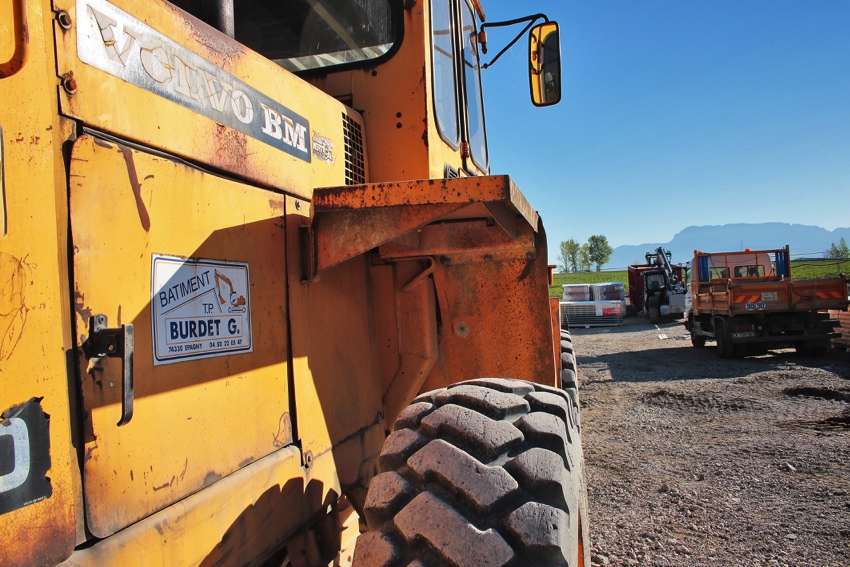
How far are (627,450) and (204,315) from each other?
5270mm

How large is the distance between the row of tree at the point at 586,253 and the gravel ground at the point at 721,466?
11503 centimetres

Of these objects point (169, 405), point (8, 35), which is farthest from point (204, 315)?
point (8, 35)

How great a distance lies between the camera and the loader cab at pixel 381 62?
2.68 m

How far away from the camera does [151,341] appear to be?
Answer: 1455 mm

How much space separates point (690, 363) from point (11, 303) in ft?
41.5

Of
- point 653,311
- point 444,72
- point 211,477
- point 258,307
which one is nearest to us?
point 211,477

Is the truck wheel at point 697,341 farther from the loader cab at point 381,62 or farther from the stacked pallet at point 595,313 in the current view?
the loader cab at point 381,62

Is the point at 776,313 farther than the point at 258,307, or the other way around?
the point at 776,313

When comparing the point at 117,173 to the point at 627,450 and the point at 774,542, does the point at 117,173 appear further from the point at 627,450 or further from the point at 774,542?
the point at 627,450

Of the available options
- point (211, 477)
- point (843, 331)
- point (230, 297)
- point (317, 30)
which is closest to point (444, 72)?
point (317, 30)

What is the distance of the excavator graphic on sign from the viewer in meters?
1.69

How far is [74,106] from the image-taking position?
132cm

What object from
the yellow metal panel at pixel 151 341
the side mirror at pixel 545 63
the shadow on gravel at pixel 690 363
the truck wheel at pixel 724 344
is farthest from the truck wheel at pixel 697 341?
the yellow metal panel at pixel 151 341

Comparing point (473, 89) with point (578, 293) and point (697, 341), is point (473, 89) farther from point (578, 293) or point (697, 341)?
point (578, 293)
